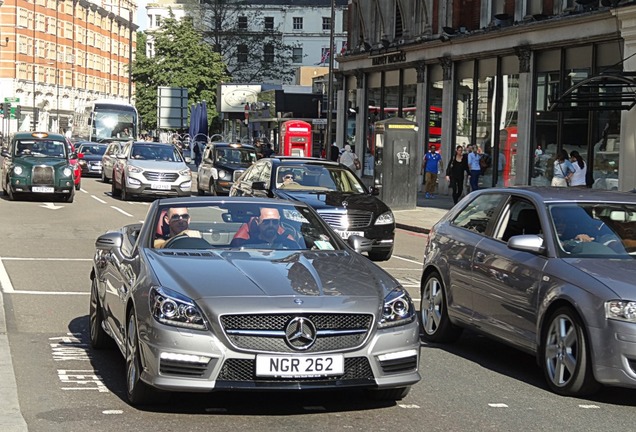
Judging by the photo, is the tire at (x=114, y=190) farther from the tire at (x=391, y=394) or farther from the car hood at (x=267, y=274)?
the tire at (x=391, y=394)

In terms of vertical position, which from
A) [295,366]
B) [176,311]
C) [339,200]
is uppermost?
[176,311]

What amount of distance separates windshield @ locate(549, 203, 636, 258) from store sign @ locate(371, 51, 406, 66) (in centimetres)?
3323

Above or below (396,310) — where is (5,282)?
below

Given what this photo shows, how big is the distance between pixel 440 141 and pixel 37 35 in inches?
3364

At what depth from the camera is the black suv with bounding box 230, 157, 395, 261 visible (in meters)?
18.0

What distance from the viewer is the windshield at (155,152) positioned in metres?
33.6

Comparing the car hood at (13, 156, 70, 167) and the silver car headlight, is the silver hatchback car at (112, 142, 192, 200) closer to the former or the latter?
the silver car headlight

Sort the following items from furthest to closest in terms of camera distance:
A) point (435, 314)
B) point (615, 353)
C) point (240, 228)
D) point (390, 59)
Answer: point (390, 59), point (435, 314), point (240, 228), point (615, 353)

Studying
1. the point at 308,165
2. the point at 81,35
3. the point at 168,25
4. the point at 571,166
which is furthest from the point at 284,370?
the point at 81,35

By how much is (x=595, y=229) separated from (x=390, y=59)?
114 feet

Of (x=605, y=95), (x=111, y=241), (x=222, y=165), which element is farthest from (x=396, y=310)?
(x=222, y=165)

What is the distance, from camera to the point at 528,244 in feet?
27.6

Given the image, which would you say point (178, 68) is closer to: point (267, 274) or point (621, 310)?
point (267, 274)

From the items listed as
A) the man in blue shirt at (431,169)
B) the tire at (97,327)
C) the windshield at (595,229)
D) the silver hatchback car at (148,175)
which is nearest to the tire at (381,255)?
the tire at (97,327)
